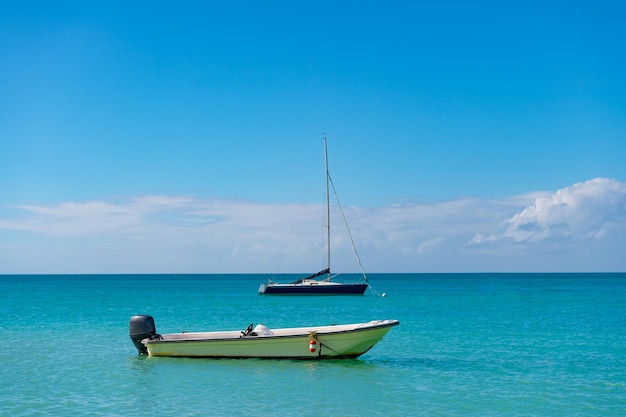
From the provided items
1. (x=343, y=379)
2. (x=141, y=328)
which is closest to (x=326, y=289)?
(x=141, y=328)

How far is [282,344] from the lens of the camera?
24.0 meters

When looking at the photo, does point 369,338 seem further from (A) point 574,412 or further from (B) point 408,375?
(A) point 574,412

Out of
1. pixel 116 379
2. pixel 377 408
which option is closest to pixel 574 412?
pixel 377 408

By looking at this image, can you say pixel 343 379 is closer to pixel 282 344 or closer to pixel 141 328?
pixel 282 344

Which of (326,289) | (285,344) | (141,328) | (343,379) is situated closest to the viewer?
(343,379)

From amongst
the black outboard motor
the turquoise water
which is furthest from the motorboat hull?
the black outboard motor

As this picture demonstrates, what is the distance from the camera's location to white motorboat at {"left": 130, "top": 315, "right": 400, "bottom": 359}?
78.3 ft

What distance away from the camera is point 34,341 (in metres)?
32.9

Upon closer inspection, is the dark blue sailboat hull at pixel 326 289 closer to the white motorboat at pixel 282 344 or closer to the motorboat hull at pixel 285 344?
the white motorboat at pixel 282 344

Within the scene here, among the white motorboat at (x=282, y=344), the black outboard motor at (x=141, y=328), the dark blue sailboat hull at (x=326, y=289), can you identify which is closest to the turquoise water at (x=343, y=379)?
the white motorboat at (x=282, y=344)

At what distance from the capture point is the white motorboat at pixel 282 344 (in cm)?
2386

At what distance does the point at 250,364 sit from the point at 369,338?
14.6 feet

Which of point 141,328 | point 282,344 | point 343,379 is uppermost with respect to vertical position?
point 141,328

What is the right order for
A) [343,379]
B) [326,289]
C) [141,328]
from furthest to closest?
[326,289] < [141,328] < [343,379]
